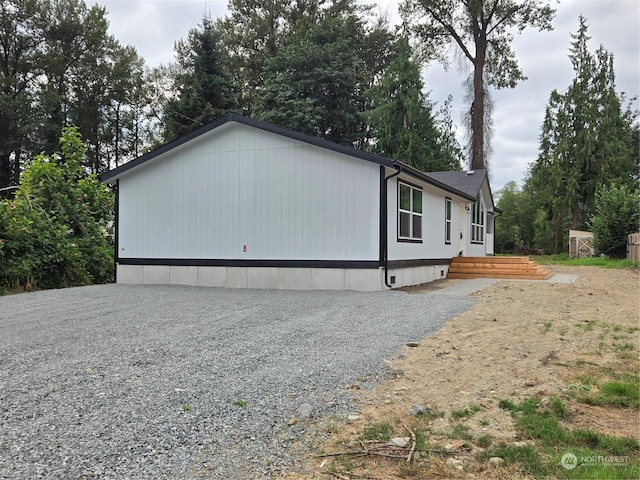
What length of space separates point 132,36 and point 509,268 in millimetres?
27945

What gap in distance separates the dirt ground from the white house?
10.5 ft

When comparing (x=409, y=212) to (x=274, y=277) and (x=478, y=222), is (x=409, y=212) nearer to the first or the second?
(x=274, y=277)

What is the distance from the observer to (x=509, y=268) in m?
13.3

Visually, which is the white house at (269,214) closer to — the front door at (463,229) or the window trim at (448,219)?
the window trim at (448,219)

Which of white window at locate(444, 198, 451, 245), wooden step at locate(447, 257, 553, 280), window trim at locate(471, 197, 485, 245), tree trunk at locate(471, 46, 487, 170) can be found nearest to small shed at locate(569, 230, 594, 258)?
tree trunk at locate(471, 46, 487, 170)

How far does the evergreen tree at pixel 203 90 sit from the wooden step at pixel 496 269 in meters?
15.6

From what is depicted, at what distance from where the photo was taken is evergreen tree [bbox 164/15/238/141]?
79.5 feet

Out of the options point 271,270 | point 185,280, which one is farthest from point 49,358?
point 185,280

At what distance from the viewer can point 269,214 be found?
10305mm

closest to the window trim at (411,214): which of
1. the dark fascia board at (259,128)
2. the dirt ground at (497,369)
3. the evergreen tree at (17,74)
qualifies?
the dark fascia board at (259,128)

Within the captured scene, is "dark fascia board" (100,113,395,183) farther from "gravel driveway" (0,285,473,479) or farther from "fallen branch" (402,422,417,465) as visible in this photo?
"fallen branch" (402,422,417,465)

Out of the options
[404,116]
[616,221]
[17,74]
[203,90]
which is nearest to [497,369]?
[616,221]

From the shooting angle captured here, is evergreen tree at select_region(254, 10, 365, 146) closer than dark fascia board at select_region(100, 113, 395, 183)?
No

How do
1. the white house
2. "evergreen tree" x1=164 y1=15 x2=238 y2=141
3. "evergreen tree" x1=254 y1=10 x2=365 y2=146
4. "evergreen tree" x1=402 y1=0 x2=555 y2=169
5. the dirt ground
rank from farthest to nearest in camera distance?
1. "evergreen tree" x1=254 y1=10 x2=365 y2=146
2. "evergreen tree" x1=164 y1=15 x2=238 y2=141
3. "evergreen tree" x1=402 y1=0 x2=555 y2=169
4. the white house
5. the dirt ground
